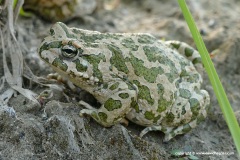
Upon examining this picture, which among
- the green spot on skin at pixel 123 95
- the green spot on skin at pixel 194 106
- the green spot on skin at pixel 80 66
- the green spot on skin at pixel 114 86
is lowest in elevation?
the green spot on skin at pixel 194 106

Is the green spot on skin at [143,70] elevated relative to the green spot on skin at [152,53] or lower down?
lower down

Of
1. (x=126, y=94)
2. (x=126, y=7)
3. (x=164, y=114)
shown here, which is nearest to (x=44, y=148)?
(x=126, y=94)

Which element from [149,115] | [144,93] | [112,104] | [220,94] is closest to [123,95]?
[112,104]

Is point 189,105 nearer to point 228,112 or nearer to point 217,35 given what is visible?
point 228,112

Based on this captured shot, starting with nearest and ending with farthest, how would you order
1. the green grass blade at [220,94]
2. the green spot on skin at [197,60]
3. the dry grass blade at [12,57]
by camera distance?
1. the green grass blade at [220,94]
2. the dry grass blade at [12,57]
3. the green spot on skin at [197,60]

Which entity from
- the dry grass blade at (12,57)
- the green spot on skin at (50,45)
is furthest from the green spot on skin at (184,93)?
the dry grass blade at (12,57)

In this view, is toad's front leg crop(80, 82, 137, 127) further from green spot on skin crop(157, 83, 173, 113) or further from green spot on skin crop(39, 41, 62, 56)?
green spot on skin crop(39, 41, 62, 56)

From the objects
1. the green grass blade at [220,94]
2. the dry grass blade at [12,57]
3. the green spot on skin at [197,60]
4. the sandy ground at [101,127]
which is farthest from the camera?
the green spot on skin at [197,60]

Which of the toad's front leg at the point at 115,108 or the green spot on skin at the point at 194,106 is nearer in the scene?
the toad's front leg at the point at 115,108

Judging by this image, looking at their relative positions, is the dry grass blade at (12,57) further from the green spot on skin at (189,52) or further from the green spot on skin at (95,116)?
the green spot on skin at (189,52)
